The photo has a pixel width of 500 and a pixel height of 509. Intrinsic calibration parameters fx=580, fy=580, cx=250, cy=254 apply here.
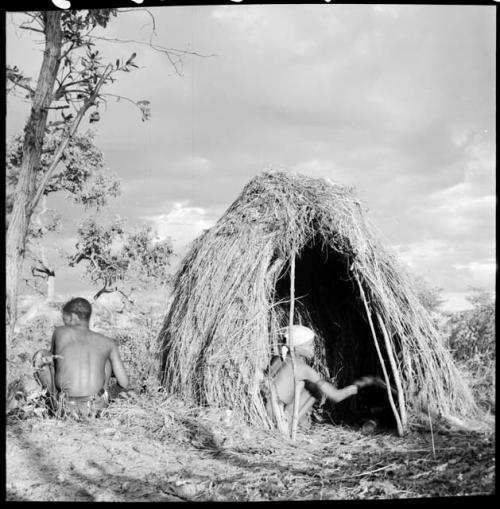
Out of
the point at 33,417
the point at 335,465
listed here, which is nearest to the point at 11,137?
the point at 33,417

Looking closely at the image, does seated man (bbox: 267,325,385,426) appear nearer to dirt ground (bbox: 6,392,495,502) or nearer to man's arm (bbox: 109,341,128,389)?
dirt ground (bbox: 6,392,495,502)

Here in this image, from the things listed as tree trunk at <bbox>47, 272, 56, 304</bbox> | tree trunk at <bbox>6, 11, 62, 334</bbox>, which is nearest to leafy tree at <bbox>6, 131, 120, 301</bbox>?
tree trunk at <bbox>47, 272, 56, 304</bbox>

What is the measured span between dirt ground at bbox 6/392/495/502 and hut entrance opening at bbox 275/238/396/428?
0.99m

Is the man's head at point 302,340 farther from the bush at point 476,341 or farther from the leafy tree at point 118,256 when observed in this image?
the leafy tree at point 118,256

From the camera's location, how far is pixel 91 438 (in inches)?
223

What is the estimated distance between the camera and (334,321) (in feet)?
26.2

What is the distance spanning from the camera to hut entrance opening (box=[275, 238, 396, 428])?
7.36 meters

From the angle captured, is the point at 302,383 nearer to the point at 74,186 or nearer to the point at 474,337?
the point at 474,337

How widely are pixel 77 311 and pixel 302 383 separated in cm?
256

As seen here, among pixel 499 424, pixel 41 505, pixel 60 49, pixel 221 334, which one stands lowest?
pixel 41 505

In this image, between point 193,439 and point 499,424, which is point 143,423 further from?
point 499,424

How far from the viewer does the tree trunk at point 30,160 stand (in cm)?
696

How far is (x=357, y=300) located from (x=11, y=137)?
11425 millimetres

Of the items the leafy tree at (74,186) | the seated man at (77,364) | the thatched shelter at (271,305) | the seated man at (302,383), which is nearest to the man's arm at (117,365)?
the seated man at (77,364)
